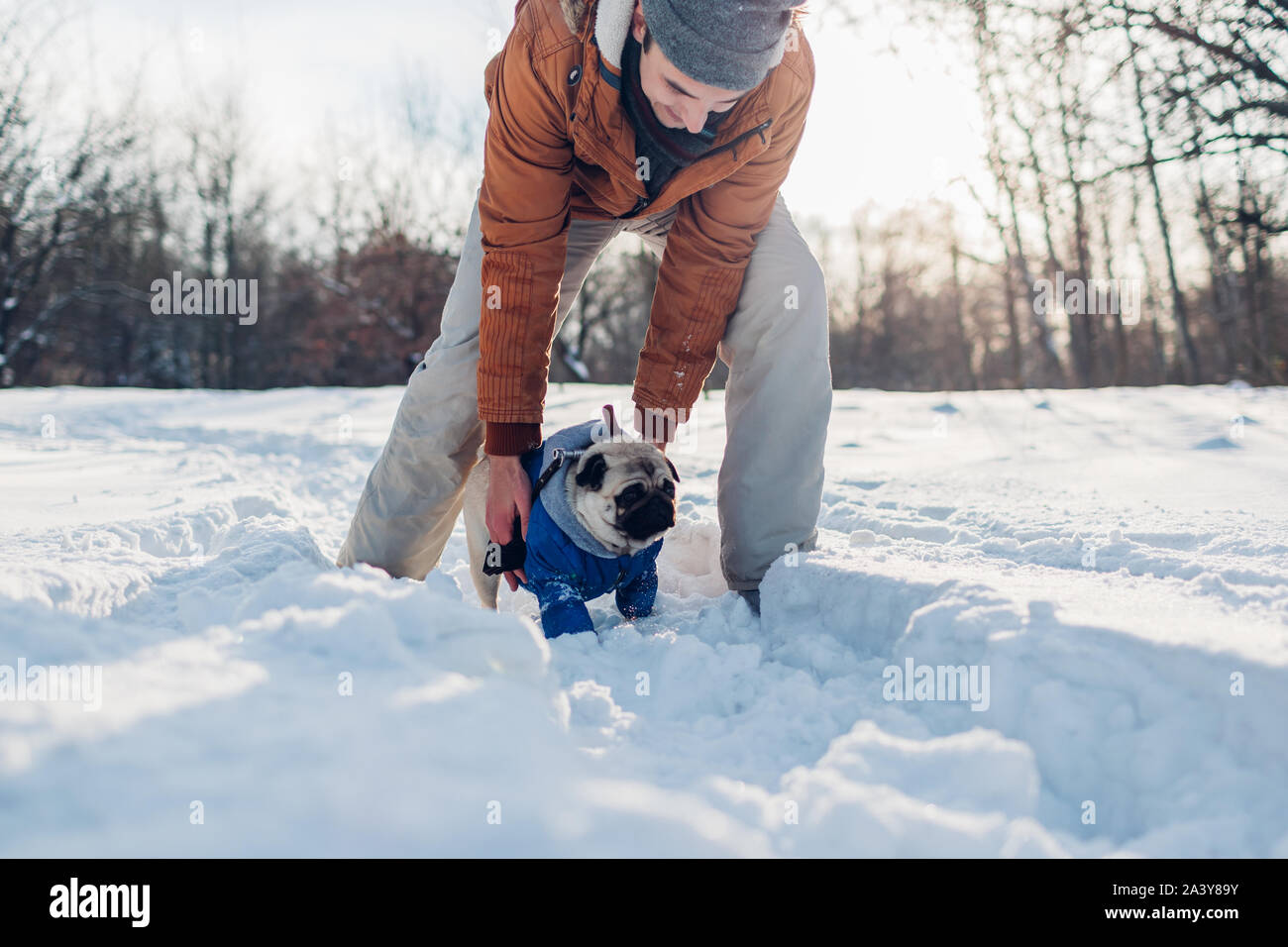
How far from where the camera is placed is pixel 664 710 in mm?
1622

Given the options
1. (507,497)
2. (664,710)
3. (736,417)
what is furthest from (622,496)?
(664,710)

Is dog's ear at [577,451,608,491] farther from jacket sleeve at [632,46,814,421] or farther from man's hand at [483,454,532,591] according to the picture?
jacket sleeve at [632,46,814,421]

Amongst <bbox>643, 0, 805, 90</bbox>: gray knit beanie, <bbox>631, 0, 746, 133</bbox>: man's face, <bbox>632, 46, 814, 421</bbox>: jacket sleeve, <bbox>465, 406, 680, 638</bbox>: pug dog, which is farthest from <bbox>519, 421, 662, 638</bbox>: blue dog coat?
<bbox>643, 0, 805, 90</bbox>: gray knit beanie

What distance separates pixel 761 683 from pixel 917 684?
0.34 m

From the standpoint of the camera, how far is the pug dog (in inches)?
95.2

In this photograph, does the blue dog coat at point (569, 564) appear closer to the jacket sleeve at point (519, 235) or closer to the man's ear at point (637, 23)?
the jacket sleeve at point (519, 235)

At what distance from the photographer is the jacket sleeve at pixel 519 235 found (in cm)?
210

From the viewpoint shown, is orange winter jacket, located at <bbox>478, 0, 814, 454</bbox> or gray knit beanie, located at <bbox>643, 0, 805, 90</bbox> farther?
orange winter jacket, located at <bbox>478, 0, 814, 454</bbox>

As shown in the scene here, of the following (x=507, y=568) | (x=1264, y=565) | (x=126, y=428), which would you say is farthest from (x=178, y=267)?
(x=1264, y=565)

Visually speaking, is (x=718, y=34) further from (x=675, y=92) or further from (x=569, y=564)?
(x=569, y=564)

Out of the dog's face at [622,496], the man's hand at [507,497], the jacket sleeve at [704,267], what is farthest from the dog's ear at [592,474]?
the jacket sleeve at [704,267]

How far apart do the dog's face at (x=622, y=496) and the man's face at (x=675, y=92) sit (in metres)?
1.06

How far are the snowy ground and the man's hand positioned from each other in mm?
459
